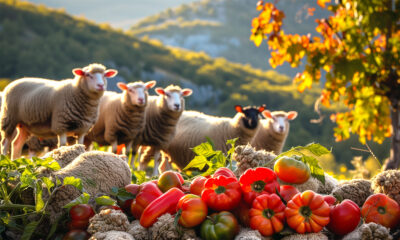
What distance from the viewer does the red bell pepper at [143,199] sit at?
2.24 meters

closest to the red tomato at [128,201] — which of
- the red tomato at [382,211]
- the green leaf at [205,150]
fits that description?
the green leaf at [205,150]

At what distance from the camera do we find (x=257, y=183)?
2137mm

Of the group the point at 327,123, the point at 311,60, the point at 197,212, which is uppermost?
the point at 311,60

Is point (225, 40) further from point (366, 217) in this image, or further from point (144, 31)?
point (366, 217)

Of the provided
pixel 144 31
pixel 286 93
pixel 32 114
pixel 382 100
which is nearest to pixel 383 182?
pixel 382 100

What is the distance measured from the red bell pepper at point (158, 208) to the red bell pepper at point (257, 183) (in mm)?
322

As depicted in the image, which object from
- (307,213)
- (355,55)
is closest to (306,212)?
(307,213)

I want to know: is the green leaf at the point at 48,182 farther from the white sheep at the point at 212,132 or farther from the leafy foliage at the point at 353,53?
the white sheep at the point at 212,132

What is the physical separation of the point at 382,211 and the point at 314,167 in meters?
0.41

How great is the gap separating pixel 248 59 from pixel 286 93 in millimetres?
72262

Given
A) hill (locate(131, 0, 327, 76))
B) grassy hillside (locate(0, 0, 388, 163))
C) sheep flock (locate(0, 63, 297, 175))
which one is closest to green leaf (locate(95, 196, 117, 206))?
sheep flock (locate(0, 63, 297, 175))

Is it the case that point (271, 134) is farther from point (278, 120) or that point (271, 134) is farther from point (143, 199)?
point (143, 199)

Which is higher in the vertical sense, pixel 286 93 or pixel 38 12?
pixel 38 12

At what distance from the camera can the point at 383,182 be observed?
216cm
